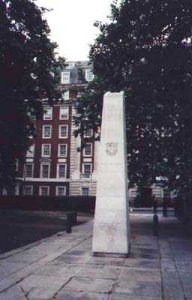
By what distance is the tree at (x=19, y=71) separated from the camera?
82.4 feet

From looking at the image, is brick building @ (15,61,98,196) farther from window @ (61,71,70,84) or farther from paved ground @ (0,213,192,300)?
paved ground @ (0,213,192,300)

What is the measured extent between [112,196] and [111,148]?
1.47 meters

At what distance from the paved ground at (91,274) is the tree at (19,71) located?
12.6 meters

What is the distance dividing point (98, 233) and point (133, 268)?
2544mm

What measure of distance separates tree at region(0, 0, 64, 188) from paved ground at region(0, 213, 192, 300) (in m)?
12.6

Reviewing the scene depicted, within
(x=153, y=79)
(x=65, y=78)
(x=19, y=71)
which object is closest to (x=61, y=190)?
(x=65, y=78)

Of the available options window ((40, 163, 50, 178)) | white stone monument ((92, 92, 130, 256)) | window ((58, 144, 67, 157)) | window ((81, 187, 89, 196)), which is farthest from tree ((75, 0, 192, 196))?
window ((40, 163, 50, 178))

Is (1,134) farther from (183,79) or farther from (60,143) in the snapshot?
(60,143)

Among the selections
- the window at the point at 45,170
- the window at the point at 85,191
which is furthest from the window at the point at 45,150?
the window at the point at 85,191

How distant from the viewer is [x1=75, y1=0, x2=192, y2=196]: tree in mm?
20833

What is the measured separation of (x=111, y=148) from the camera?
42.9 feet

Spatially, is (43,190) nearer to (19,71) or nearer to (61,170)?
(61,170)

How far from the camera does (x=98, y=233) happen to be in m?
12.7

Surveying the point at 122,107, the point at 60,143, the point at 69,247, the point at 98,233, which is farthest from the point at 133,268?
the point at 60,143
